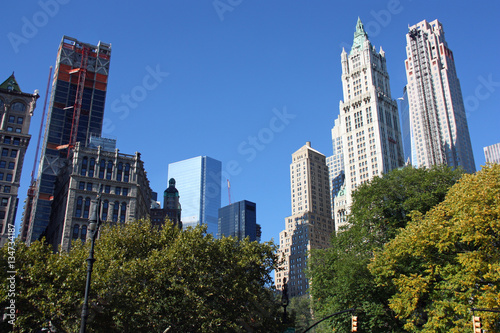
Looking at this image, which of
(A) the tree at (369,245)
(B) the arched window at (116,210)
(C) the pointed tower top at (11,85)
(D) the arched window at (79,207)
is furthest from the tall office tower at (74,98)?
(A) the tree at (369,245)

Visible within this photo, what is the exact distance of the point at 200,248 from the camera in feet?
123

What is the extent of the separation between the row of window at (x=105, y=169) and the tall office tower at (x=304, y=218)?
99127mm

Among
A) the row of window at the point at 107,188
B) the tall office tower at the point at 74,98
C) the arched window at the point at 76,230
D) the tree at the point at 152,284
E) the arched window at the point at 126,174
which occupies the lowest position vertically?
the tree at the point at 152,284

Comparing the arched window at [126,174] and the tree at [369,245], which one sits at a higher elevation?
the arched window at [126,174]

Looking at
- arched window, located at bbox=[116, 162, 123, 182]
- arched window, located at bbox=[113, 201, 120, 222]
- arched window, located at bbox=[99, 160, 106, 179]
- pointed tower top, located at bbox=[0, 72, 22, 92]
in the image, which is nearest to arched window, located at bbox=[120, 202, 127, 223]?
arched window, located at bbox=[113, 201, 120, 222]

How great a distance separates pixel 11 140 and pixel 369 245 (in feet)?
258

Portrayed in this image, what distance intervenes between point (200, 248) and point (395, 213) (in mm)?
18914

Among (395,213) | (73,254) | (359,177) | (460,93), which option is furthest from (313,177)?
(73,254)

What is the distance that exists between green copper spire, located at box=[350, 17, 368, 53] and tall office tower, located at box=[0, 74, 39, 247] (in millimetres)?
103336

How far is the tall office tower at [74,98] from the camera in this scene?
13425 cm

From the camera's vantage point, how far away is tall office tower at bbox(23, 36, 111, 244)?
134250 mm

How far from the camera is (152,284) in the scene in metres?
34.7

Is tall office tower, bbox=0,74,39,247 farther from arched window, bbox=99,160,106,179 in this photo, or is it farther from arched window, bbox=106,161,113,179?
arched window, bbox=106,161,113,179

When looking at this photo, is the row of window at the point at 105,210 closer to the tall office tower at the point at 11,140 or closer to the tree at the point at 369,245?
the tall office tower at the point at 11,140
